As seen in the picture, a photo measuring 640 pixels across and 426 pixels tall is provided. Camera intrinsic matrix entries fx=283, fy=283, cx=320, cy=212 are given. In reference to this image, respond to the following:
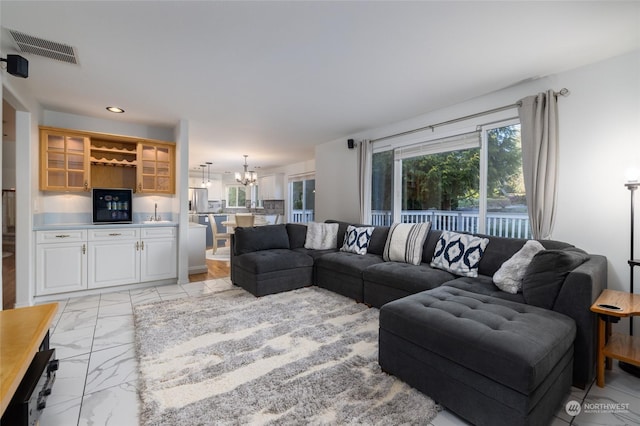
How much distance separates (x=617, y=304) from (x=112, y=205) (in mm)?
5495

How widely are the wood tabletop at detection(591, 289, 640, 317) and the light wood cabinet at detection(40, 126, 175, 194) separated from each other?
5048 mm

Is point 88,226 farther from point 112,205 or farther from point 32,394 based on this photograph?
point 32,394

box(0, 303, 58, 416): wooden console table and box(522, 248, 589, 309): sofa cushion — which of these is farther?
box(522, 248, 589, 309): sofa cushion

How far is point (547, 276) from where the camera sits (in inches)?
75.9

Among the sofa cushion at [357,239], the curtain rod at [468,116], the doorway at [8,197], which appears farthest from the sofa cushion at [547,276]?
the doorway at [8,197]

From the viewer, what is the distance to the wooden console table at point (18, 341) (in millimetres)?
1048

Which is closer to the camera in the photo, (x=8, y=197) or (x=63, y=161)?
(x=63, y=161)

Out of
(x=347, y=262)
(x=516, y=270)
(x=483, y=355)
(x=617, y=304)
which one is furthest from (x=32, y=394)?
(x=617, y=304)

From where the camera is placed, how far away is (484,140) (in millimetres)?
3330

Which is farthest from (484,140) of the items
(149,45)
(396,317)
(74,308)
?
(74,308)

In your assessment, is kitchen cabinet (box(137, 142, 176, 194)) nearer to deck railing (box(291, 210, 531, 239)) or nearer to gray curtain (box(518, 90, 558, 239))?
deck railing (box(291, 210, 531, 239))

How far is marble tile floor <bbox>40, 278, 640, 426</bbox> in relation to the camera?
5.15 ft

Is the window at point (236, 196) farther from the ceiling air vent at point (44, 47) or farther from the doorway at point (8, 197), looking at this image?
the ceiling air vent at point (44, 47)

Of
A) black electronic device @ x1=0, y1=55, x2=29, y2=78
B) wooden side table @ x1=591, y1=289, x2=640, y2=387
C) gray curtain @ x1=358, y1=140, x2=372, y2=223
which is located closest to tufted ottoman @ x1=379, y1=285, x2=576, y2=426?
wooden side table @ x1=591, y1=289, x2=640, y2=387
